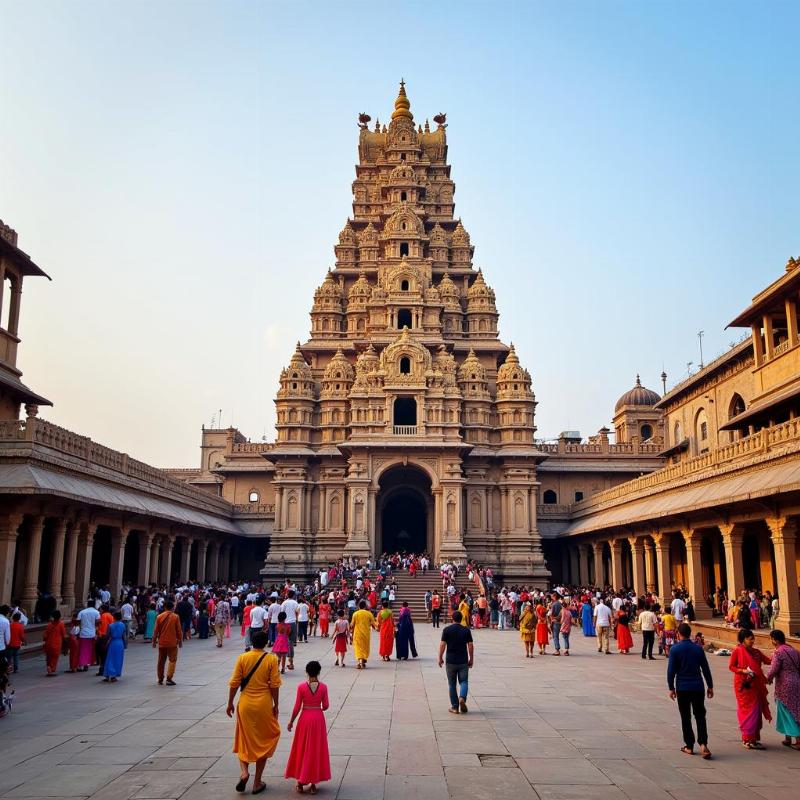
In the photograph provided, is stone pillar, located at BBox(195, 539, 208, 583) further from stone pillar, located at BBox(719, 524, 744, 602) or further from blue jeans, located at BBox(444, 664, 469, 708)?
blue jeans, located at BBox(444, 664, 469, 708)

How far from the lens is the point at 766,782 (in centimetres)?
921

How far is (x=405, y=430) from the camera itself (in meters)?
45.7

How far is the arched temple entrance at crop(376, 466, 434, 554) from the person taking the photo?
49875 mm

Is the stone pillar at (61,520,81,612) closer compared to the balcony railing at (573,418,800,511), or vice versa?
the balcony railing at (573,418,800,511)

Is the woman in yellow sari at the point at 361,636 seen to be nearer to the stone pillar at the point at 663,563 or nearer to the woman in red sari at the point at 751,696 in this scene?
the woman in red sari at the point at 751,696

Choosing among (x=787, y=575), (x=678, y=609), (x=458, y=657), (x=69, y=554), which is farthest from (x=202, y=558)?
(x=458, y=657)

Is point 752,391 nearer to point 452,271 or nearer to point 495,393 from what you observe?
point 495,393

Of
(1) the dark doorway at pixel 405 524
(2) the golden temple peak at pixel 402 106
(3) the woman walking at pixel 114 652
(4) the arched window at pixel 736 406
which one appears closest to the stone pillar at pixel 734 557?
(4) the arched window at pixel 736 406

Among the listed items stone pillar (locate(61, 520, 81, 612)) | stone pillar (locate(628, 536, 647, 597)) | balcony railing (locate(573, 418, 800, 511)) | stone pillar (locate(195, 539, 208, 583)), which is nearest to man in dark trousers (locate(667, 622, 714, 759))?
balcony railing (locate(573, 418, 800, 511))

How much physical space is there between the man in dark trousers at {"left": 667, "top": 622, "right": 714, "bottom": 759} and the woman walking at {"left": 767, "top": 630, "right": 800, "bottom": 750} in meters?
1.10

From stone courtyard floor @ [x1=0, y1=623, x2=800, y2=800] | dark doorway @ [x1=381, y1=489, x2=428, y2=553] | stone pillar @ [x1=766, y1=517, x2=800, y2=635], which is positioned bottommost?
stone courtyard floor @ [x1=0, y1=623, x2=800, y2=800]

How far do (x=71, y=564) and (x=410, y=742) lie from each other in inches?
721

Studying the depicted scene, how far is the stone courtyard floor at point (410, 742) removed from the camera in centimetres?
898

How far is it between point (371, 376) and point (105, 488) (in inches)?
854
